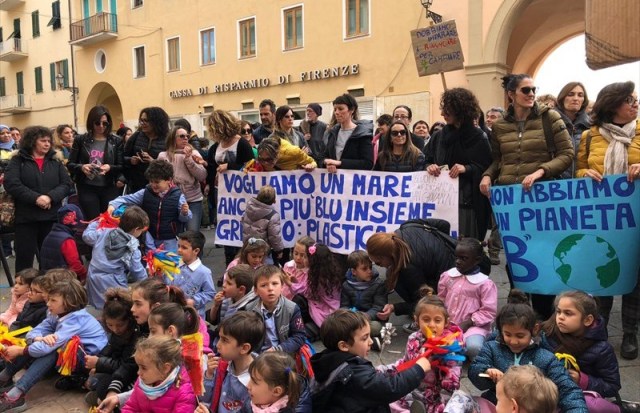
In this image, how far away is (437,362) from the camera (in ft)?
9.43

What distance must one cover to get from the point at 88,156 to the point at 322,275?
3152 mm

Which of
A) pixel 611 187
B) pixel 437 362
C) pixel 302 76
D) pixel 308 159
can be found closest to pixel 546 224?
pixel 611 187

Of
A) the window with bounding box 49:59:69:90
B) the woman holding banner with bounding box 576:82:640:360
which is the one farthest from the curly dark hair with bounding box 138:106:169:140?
the window with bounding box 49:59:69:90

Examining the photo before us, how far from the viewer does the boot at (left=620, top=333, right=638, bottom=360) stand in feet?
12.2

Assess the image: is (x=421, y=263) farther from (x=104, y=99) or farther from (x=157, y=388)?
(x=104, y=99)

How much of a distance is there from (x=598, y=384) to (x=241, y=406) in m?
1.85

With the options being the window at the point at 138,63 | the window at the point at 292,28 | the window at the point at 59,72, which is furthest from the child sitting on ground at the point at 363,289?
the window at the point at 59,72

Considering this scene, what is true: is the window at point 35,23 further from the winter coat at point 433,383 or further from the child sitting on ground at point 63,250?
the winter coat at point 433,383

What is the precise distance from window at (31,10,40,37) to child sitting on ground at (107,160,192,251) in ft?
105

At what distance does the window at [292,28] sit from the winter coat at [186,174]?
48.3 feet

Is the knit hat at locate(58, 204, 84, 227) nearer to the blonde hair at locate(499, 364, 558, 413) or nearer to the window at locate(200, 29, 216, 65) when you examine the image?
the blonde hair at locate(499, 364, 558, 413)

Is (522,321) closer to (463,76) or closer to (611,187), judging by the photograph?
(611,187)

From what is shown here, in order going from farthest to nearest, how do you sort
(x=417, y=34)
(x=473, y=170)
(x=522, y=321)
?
(x=417, y=34), (x=473, y=170), (x=522, y=321)

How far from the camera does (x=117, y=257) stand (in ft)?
15.6
